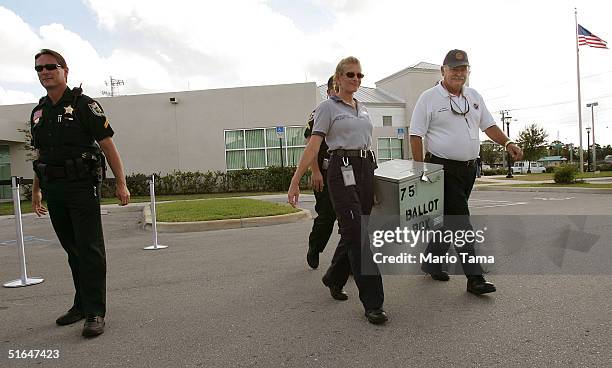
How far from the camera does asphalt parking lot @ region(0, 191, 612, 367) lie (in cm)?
258

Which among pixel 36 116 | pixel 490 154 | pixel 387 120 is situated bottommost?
pixel 36 116

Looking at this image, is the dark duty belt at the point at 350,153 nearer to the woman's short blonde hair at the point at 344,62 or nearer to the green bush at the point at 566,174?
the woman's short blonde hair at the point at 344,62

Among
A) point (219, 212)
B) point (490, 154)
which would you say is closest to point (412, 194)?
point (219, 212)

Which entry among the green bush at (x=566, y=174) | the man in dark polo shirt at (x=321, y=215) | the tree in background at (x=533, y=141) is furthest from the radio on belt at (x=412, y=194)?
the tree in background at (x=533, y=141)

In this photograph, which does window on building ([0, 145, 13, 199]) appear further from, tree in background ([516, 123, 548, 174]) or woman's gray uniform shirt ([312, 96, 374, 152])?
tree in background ([516, 123, 548, 174])

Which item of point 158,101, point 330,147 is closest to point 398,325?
point 330,147

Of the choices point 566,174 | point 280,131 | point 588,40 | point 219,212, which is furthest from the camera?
point 588,40

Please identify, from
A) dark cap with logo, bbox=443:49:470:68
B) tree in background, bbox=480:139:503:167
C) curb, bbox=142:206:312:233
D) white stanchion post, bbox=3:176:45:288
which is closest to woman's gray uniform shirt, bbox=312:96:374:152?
dark cap with logo, bbox=443:49:470:68

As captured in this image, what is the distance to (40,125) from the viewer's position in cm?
321

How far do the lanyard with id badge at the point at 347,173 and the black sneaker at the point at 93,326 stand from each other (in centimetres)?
204

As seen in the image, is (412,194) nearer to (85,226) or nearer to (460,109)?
(460,109)

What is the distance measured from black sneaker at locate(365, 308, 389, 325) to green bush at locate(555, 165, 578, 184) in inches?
783

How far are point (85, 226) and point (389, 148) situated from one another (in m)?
29.3

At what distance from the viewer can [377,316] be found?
306cm
